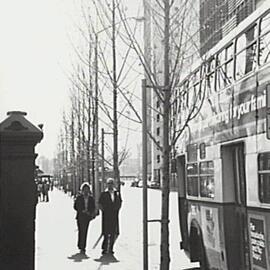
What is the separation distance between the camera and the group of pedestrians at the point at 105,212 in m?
14.8

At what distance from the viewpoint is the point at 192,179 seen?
1105cm

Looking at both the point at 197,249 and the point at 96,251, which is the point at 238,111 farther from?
the point at 96,251

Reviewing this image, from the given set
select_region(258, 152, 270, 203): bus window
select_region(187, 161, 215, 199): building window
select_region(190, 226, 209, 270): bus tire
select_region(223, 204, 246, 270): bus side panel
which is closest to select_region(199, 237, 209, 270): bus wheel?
select_region(190, 226, 209, 270): bus tire

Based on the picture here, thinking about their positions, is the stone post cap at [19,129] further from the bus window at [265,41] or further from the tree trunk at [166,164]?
the tree trunk at [166,164]

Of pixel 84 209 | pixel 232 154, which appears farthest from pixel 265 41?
pixel 84 209

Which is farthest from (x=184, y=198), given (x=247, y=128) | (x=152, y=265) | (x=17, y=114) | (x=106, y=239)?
(x=17, y=114)

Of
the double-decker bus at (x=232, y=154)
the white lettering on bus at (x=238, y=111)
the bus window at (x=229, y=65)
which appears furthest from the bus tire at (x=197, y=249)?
the bus window at (x=229, y=65)

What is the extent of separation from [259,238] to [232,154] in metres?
1.75

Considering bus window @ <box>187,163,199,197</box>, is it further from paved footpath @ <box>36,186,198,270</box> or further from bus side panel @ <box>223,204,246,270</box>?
paved footpath @ <box>36,186,198,270</box>

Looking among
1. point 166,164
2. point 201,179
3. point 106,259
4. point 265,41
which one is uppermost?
point 265,41

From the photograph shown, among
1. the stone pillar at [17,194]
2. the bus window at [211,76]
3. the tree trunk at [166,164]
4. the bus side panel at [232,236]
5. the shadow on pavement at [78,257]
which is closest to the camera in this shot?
the stone pillar at [17,194]

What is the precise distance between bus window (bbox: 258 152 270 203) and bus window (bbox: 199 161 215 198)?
229 cm

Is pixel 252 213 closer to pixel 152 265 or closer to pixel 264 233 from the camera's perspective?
pixel 264 233

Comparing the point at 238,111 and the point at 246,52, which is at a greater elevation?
the point at 246,52
